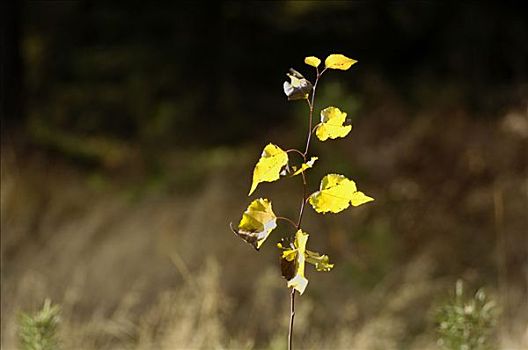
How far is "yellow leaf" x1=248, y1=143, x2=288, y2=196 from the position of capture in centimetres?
107

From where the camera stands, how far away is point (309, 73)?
541 centimetres

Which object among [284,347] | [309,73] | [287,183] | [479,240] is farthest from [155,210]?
[284,347]

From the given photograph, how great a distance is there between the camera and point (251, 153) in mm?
5902

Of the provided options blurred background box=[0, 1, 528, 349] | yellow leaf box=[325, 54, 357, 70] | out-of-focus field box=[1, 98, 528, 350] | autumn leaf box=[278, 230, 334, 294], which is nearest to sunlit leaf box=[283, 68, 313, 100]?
yellow leaf box=[325, 54, 357, 70]

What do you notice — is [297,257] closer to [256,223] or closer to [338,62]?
[256,223]

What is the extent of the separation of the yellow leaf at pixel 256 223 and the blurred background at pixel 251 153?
315 cm

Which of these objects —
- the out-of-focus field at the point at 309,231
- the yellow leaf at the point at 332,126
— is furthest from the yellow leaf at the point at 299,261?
the out-of-focus field at the point at 309,231

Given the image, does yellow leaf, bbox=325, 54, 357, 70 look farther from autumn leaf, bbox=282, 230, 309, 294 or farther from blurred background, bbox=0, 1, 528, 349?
blurred background, bbox=0, 1, 528, 349

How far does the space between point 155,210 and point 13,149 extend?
1008mm

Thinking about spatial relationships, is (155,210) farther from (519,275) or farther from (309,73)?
(519,275)

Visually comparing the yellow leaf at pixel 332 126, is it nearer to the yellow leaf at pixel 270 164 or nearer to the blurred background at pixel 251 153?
the yellow leaf at pixel 270 164

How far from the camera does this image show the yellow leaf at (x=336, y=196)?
1.08 metres

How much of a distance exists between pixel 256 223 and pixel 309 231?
13.6 feet

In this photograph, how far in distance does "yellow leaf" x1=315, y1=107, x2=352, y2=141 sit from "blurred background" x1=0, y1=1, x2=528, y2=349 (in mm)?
3149
